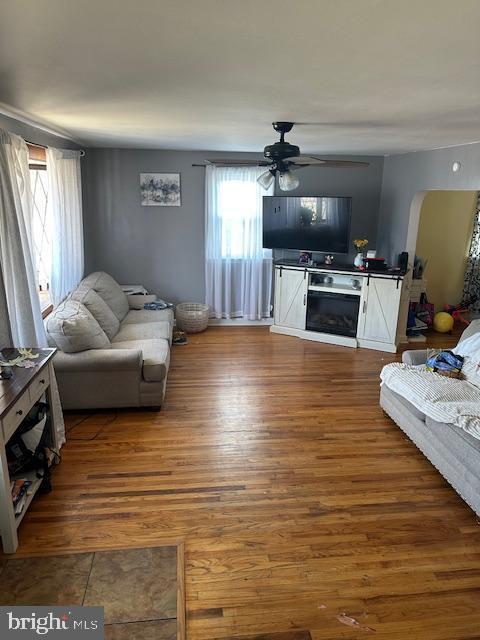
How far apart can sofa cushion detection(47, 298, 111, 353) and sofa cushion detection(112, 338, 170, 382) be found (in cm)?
35

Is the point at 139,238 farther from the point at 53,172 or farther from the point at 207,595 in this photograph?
the point at 207,595

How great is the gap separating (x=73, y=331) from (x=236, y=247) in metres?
3.10

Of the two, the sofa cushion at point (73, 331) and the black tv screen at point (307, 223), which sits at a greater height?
the black tv screen at point (307, 223)

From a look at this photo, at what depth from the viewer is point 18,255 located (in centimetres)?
300

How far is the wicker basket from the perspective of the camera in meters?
6.04

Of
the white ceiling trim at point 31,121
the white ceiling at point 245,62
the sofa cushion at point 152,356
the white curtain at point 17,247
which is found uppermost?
the white ceiling trim at point 31,121

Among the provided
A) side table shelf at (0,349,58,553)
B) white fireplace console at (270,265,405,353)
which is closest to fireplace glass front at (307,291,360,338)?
white fireplace console at (270,265,405,353)

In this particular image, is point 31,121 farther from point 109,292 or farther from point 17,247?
point 109,292

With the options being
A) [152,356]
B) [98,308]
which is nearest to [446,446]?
[152,356]

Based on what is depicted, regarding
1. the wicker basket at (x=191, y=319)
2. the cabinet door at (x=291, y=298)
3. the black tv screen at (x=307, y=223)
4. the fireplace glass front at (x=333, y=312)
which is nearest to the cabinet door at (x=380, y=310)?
the fireplace glass front at (x=333, y=312)

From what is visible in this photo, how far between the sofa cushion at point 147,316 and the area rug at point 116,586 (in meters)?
3.08

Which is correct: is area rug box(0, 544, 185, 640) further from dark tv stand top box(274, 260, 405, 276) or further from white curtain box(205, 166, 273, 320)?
white curtain box(205, 166, 273, 320)

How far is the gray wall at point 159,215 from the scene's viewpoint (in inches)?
229

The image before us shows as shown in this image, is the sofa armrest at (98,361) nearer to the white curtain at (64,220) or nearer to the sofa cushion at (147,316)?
the white curtain at (64,220)
